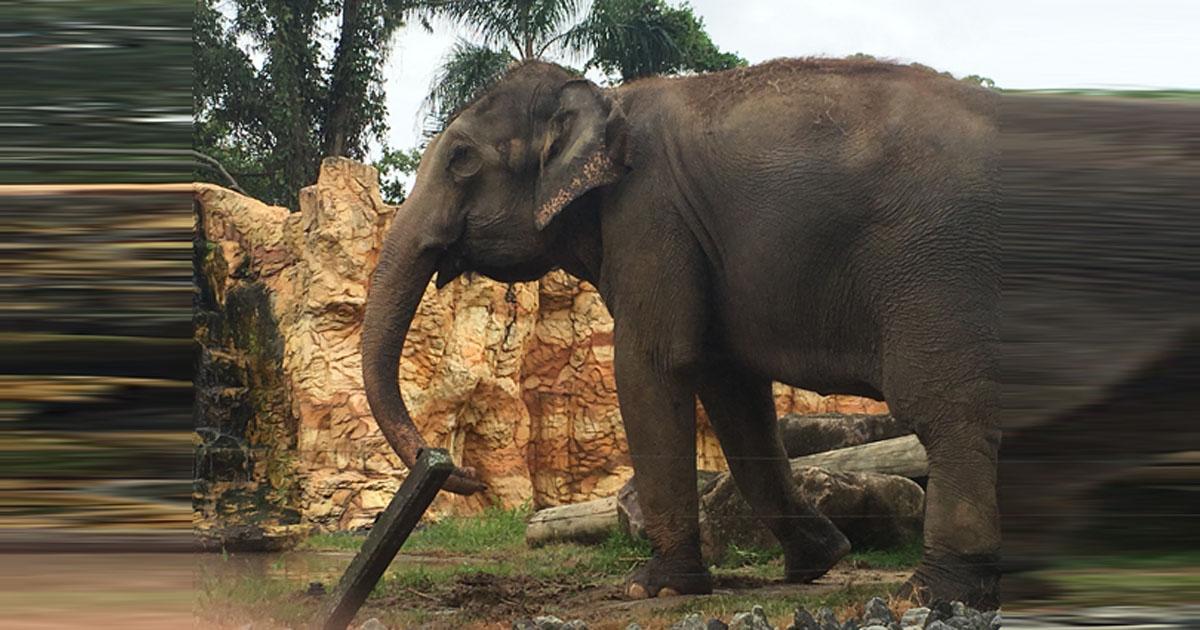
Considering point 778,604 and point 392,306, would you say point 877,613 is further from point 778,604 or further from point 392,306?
point 392,306

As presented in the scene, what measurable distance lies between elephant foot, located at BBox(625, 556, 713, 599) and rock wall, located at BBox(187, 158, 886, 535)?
4.44 ft

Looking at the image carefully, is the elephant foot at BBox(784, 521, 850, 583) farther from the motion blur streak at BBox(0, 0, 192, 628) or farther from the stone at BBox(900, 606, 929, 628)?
the motion blur streak at BBox(0, 0, 192, 628)

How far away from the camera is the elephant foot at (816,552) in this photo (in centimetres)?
601

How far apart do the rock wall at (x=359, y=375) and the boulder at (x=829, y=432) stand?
85 cm

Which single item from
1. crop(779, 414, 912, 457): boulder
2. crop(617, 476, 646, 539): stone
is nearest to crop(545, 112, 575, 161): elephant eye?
crop(617, 476, 646, 539): stone

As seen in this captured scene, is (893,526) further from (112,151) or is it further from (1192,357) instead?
(112,151)

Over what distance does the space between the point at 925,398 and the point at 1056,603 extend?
249 centimetres

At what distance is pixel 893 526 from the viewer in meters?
6.47

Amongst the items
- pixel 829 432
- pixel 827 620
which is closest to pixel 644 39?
pixel 829 432

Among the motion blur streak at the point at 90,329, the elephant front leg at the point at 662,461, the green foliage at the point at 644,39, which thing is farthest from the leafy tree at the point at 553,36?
the motion blur streak at the point at 90,329

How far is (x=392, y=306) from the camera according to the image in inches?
253

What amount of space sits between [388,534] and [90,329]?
5.57 feet

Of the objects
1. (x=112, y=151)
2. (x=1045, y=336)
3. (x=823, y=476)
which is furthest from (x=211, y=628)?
(x=1045, y=336)

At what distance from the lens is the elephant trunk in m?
6.23
